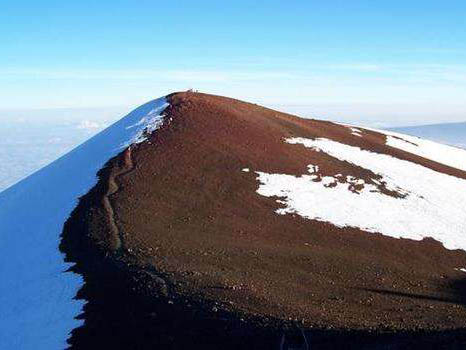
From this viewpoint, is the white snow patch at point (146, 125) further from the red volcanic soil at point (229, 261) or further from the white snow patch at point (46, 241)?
the red volcanic soil at point (229, 261)

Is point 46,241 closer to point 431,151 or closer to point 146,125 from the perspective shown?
point 146,125

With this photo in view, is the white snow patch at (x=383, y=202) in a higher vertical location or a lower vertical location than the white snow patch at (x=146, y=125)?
lower

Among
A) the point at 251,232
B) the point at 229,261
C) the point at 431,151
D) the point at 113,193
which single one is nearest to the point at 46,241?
the point at 113,193

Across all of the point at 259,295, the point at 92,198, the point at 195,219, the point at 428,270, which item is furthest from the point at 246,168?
the point at 259,295

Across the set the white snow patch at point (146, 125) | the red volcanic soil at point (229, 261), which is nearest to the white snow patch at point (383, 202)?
the red volcanic soil at point (229, 261)

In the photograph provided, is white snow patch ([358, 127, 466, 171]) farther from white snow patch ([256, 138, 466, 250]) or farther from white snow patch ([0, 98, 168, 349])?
white snow patch ([0, 98, 168, 349])

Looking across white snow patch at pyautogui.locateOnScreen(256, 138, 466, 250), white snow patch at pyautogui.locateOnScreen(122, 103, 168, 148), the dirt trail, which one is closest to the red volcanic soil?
the dirt trail
